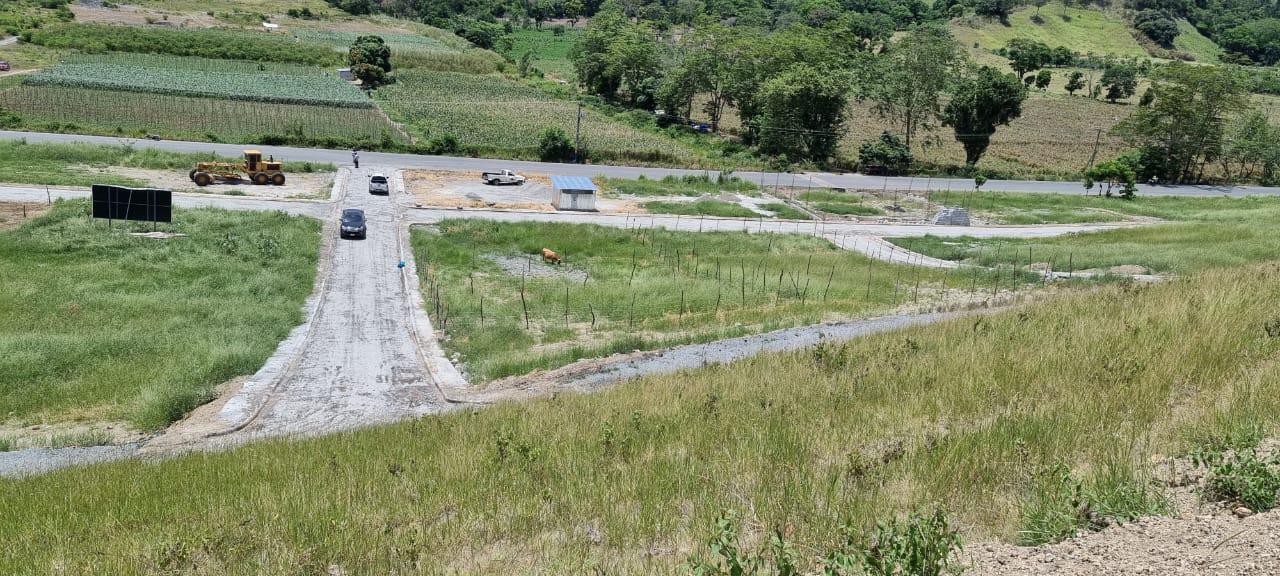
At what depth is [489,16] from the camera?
617 ft

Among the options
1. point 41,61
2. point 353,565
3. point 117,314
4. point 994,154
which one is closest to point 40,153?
point 117,314

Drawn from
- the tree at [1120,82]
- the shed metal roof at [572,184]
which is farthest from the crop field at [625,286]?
the tree at [1120,82]

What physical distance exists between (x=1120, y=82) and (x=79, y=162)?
4654 inches

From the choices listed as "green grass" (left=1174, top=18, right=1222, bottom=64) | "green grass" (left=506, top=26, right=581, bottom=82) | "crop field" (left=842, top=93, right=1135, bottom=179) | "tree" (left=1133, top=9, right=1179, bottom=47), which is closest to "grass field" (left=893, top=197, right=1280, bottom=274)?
"crop field" (left=842, top=93, right=1135, bottom=179)

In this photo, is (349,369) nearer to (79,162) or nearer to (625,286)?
(625,286)

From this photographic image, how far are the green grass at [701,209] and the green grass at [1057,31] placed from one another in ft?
387

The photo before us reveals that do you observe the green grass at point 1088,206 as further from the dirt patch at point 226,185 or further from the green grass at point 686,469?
the green grass at point 686,469

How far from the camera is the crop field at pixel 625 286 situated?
24.7 m

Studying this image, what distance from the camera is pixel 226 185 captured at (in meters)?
50.1

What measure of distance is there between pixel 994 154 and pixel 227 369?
8467 cm

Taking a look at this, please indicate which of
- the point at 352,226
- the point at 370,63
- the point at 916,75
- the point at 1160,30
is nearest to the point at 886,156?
the point at 916,75

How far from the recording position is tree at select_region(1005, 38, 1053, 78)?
125 metres

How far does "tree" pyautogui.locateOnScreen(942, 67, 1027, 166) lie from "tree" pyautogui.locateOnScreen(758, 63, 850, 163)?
14.6m

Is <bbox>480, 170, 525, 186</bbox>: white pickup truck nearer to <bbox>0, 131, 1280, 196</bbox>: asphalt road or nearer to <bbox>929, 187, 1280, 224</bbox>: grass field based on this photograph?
<bbox>0, 131, 1280, 196</bbox>: asphalt road
